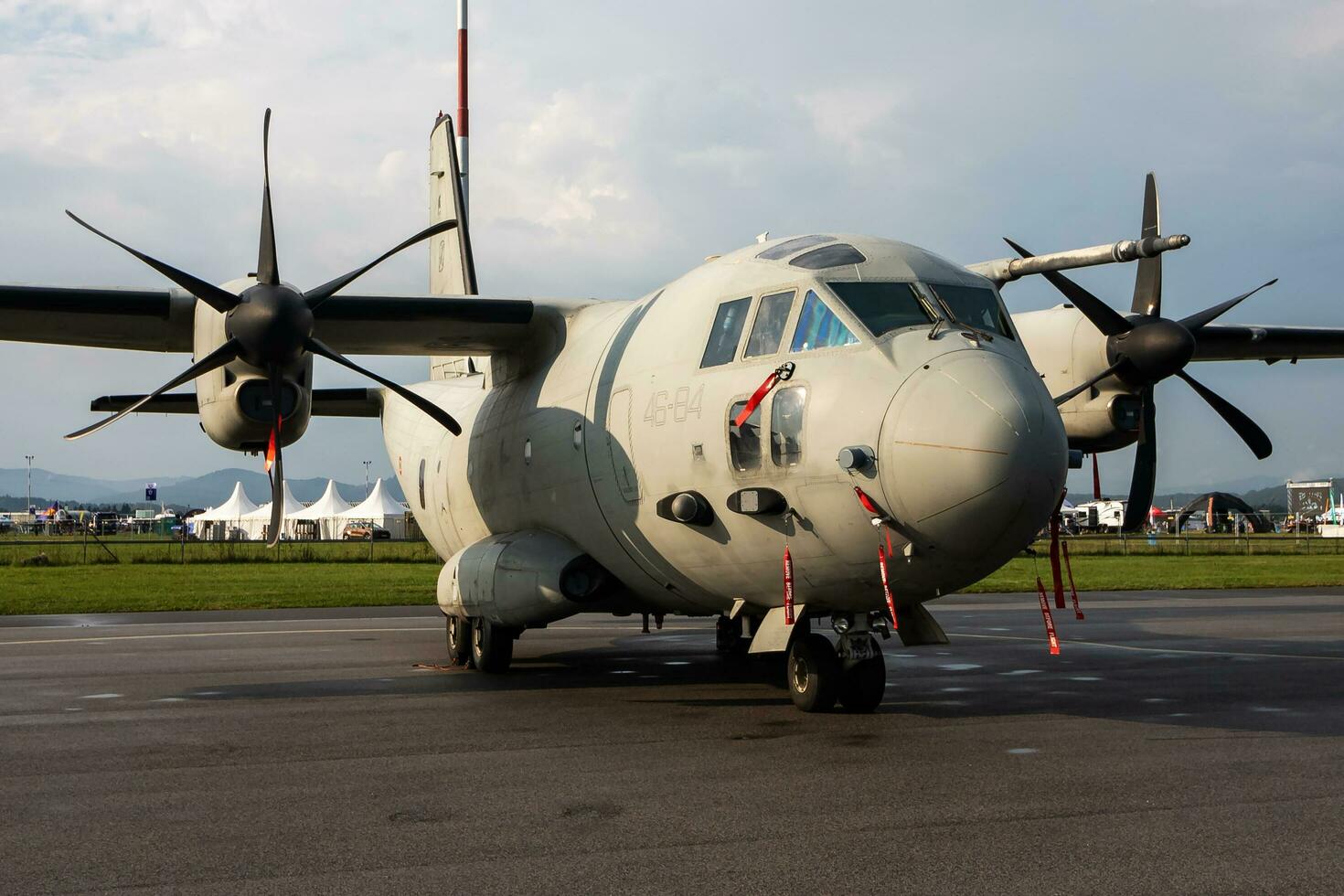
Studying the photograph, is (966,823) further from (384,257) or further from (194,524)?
(194,524)

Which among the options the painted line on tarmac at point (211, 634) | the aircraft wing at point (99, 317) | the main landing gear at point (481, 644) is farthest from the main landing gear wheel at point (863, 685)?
the painted line on tarmac at point (211, 634)

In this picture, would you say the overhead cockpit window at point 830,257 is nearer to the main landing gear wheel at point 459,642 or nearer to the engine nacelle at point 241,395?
the engine nacelle at point 241,395

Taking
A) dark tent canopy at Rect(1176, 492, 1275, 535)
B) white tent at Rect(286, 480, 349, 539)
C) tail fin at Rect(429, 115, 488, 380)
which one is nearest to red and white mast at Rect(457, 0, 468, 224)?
tail fin at Rect(429, 115, 488, 380)

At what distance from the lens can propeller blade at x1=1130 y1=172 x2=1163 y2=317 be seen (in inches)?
531

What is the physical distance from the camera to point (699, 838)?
593cm

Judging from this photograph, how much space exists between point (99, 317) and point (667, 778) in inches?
378

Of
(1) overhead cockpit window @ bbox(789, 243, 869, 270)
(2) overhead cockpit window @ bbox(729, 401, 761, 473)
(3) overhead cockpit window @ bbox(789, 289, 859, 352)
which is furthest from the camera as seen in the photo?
(1) overhead cockpit window @ bbox(789, 243, 869, 270)

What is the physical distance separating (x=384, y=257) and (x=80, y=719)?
230 inches

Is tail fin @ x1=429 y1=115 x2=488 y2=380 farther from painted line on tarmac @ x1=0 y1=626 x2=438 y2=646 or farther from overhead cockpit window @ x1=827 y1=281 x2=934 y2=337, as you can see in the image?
overhead cockpit window @ x1=827 y1=281 x2=934 y2=337

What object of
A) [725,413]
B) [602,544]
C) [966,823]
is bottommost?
[966,823]

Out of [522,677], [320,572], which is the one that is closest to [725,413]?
[522,677]

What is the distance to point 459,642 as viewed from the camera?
14492mm

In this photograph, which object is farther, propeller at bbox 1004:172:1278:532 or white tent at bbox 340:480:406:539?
white tent at bbox 340:480:406:539

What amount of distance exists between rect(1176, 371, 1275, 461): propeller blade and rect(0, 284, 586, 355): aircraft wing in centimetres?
796
